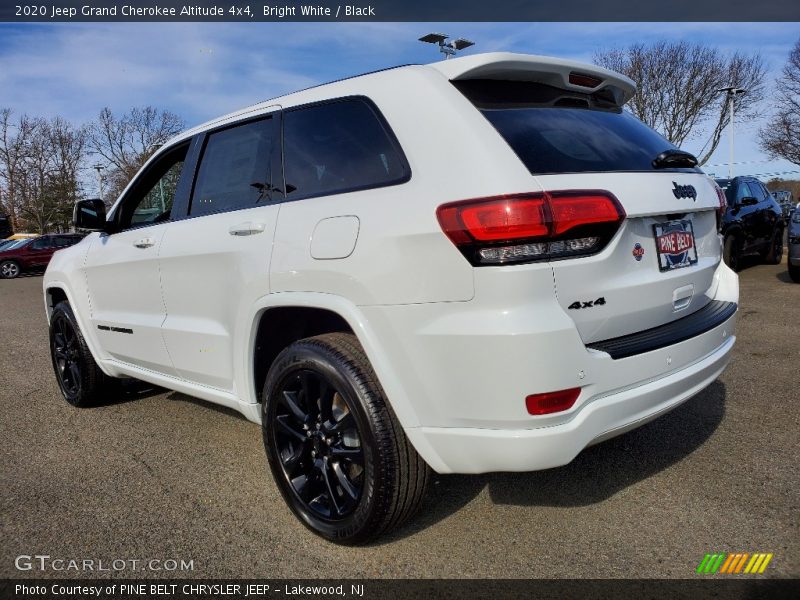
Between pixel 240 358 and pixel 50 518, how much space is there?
113cm

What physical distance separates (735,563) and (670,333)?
2.82ft

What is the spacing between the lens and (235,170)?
321 cm

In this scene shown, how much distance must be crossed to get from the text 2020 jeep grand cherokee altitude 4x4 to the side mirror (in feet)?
3.47

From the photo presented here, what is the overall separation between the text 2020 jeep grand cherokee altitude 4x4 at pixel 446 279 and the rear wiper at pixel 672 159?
0.01 metres

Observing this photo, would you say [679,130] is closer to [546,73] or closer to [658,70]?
[658,70]

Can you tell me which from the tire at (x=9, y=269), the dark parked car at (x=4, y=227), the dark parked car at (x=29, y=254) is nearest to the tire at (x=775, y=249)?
the dark parked car at (x=29, y=254)

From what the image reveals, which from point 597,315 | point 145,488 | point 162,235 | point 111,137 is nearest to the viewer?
point 597,315

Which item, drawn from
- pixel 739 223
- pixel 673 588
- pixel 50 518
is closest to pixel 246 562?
pixel 50 518

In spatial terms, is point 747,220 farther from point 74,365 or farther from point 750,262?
point 74,365

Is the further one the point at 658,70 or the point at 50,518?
the point at 658,70

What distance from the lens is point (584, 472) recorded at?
3.05 meters

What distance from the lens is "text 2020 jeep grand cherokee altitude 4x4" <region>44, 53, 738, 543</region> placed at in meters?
2.03

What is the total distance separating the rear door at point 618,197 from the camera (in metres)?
2.12

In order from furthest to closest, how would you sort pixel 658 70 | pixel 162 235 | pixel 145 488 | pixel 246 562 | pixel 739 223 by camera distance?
1. pixel 658 70
2. pixel 739 223
3. pixel 162 235
4. pixel 145 488
5. pixel 246 562
